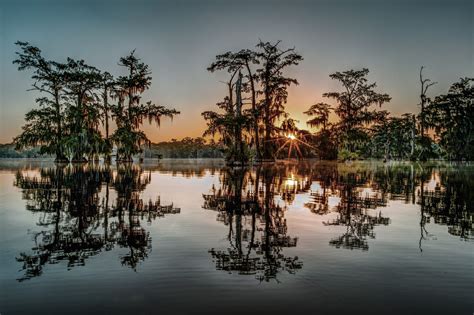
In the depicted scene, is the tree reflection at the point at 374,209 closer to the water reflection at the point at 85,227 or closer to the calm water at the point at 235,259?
the calm water at the point at 235,259

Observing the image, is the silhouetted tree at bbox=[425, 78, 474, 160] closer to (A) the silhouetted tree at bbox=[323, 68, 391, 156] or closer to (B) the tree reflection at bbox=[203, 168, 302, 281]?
(A) the silhouetted tree at bbox=[323, 68, 391, 156]

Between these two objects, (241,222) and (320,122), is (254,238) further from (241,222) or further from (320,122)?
(320,122)

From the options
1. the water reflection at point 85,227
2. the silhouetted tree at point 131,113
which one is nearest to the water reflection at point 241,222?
the water reflection at point 85,227

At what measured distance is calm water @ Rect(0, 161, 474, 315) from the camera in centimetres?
347

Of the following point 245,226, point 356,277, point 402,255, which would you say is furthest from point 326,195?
point 356,277

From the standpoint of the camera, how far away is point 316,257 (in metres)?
4.96

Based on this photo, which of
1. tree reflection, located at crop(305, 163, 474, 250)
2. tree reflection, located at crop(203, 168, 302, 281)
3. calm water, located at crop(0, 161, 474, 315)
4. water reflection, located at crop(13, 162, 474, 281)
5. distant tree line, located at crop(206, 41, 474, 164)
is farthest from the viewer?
distant tree line, located at crop(206, 41, 474, 164)

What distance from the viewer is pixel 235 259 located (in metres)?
4.86

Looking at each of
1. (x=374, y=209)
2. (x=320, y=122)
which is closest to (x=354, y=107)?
(x=320, y=122)

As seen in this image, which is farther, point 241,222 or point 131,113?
point 131,113

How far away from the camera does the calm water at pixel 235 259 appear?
3469 mm

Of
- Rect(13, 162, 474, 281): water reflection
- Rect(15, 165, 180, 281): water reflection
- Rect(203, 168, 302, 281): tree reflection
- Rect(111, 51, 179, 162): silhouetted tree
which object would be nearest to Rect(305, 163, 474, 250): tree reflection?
Rect(13, 162, 474, 281): water reflection

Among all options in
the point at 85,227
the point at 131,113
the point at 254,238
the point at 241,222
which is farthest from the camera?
the point at 131,113

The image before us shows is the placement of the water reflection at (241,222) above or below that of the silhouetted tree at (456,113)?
below
